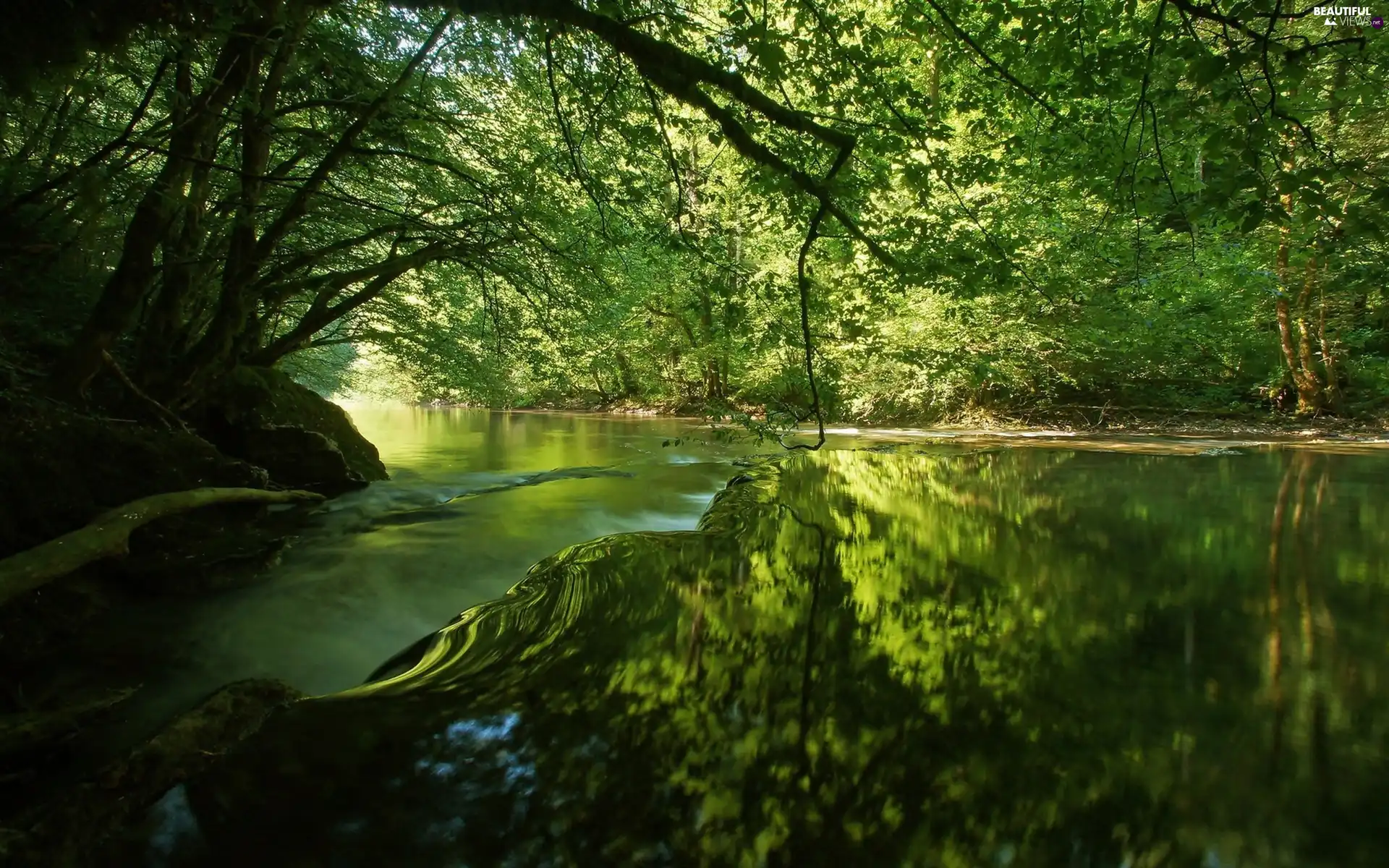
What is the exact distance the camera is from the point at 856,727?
274 cm

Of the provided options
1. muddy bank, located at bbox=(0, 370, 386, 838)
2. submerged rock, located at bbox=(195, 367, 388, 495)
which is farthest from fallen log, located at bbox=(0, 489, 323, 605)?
submerged rock, located at bbox=(195, 367, 388, 495)

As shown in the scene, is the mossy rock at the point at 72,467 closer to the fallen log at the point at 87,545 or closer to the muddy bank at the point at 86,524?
the muddy bank at the point at 86,524

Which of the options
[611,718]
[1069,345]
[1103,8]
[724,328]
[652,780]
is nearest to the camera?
[652,780]

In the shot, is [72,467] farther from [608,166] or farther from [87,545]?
[608,166]

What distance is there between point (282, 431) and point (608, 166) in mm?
5310

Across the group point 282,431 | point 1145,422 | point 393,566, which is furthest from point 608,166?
point 1145,422

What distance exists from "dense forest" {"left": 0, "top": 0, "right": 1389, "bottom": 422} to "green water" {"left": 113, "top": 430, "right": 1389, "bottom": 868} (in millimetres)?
1681

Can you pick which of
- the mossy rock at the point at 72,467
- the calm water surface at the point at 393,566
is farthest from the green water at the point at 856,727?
the mossy rock at the point at 72,467

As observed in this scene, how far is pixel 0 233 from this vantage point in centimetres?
474

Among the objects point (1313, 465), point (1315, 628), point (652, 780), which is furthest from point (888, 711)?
point (1313, 465)

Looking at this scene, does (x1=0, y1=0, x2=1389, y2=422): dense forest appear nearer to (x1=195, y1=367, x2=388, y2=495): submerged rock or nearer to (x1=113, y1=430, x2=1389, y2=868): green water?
(x1=195, y1=367, x2=388, y2=495): submerged rock

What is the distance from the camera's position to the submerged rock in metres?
7.72

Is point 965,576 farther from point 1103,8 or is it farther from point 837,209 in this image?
point 1103,8

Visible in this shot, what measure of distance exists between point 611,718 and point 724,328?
336cm
